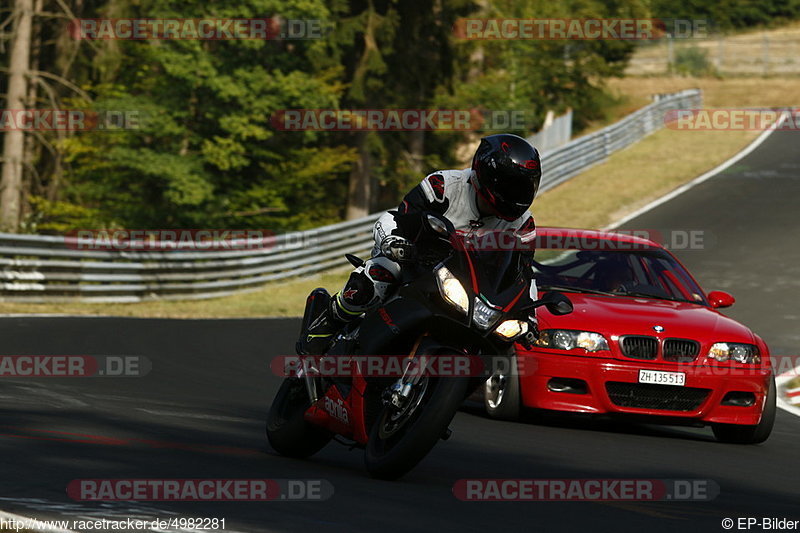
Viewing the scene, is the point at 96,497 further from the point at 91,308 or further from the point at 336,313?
the point at 91,308

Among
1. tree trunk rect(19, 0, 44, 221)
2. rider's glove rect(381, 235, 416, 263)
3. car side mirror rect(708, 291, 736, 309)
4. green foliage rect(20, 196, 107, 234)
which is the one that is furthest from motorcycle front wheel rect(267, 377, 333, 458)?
green foliage rect(20, 196, 107, 234)

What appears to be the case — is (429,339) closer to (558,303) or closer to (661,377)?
(558,303)

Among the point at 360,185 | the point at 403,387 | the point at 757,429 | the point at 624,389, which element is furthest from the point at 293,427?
the point at 360,185

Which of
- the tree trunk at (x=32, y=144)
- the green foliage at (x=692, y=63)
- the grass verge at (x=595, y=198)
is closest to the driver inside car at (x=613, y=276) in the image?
the grass verge at (x=595, y=198)

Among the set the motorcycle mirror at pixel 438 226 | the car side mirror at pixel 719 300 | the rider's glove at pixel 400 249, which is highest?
the motorcycle mirror at pixel 438 226

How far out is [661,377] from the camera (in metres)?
9.91

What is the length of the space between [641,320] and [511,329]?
12.7 feet

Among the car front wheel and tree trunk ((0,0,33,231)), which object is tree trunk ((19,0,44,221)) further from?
the car front wheel

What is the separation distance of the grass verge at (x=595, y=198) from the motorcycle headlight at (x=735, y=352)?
12.0 metres

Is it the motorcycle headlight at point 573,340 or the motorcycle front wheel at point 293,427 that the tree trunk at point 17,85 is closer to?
the motorcycle headlight at point 573,340

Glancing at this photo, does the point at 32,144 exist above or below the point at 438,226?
above

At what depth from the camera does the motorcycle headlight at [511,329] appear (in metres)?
6.44

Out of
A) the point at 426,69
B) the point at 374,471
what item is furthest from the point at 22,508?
the point at 426,69

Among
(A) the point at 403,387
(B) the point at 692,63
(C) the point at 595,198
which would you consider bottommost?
(A) the point at 403,387
